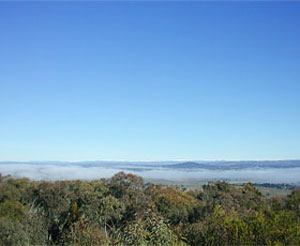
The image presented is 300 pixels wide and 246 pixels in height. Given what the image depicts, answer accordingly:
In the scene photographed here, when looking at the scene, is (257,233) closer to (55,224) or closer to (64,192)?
(55,224)

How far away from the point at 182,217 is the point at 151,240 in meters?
20.2

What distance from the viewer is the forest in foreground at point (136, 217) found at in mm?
7176

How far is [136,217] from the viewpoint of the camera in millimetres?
8656

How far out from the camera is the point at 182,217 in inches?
1080

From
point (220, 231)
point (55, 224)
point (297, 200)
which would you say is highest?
point (220, 231)

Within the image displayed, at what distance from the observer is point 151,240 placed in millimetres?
8141

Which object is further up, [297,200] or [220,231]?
[220,231]

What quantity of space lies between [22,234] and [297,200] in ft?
71.0

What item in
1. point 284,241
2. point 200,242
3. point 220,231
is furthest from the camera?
point 200,242

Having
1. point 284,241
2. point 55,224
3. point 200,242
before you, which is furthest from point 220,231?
point 55,224

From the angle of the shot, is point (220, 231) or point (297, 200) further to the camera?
point (297, 200)

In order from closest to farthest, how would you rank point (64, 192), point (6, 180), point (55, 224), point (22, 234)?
point (22, 234), point (55, 224), point (64, 192), point (6, 180)

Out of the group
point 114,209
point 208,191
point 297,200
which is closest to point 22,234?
point 114,209

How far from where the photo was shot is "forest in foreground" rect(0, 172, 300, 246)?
718 centimetres
